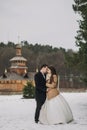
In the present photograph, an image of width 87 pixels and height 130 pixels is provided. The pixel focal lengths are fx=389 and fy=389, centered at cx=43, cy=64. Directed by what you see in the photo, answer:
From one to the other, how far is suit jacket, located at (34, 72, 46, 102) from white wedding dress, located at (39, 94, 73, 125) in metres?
0.36

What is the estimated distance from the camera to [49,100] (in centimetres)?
1321

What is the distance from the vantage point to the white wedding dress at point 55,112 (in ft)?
42.3

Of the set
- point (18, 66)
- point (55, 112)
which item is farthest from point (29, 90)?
point (18, 66)

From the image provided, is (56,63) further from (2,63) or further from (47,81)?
(47,81)

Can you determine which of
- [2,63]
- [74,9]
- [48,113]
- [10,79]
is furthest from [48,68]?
[2,63]

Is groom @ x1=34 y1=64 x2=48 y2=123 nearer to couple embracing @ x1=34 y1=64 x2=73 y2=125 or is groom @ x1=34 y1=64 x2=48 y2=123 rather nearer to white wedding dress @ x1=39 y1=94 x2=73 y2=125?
couple embracing @ x1=34 y1=64 x2=73 y2=125

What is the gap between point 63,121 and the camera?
508 inches

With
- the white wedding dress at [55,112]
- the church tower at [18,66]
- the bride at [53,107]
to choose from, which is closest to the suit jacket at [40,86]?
the bride at [53,107]

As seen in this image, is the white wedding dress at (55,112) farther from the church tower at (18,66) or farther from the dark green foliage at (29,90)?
the church tower at (18,66)

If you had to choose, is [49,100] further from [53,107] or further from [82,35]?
[82,35]

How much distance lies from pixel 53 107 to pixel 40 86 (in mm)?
930

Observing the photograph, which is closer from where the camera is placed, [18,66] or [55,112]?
[55,112]

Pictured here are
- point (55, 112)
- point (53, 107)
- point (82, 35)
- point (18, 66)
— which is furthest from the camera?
point (18, 66)

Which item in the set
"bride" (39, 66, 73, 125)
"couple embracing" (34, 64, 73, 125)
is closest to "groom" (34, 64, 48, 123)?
"couple embracing" (34, 64, 73, 125)
